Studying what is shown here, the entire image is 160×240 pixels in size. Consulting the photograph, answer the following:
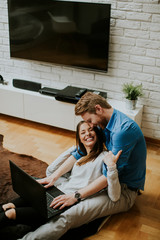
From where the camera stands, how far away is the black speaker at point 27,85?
3512mm

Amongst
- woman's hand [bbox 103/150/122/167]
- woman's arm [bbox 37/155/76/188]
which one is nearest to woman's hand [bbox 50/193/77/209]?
woman's arm [bbox 37/155/76/188]

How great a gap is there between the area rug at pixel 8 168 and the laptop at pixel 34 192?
393 mm

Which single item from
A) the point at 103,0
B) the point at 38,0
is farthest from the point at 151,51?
the point at 38,0

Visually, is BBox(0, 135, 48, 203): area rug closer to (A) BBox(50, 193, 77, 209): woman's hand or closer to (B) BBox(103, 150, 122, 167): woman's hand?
(A) BBox(50, 193, 77, 209): woman's hand

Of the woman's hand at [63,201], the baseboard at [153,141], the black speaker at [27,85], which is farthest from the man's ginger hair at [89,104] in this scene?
the black speaker at [27,85]

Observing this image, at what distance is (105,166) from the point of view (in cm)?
201

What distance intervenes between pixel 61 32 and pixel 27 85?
2.42 ft

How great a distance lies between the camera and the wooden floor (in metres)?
2.10

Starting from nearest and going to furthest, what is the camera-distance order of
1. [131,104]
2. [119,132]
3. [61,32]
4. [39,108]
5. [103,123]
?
[119,132] → [103,123] → [131,104] → [61,32] → [39,108]

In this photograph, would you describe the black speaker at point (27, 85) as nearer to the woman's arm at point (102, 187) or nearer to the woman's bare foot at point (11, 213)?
the woman's arm at point (102, 187)

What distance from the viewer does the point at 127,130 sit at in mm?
1963

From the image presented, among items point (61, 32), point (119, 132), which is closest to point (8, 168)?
point (119, 132)

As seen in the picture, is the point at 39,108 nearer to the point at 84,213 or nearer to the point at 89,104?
the point at 89,104

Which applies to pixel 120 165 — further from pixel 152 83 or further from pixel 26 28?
pixel 26 28
